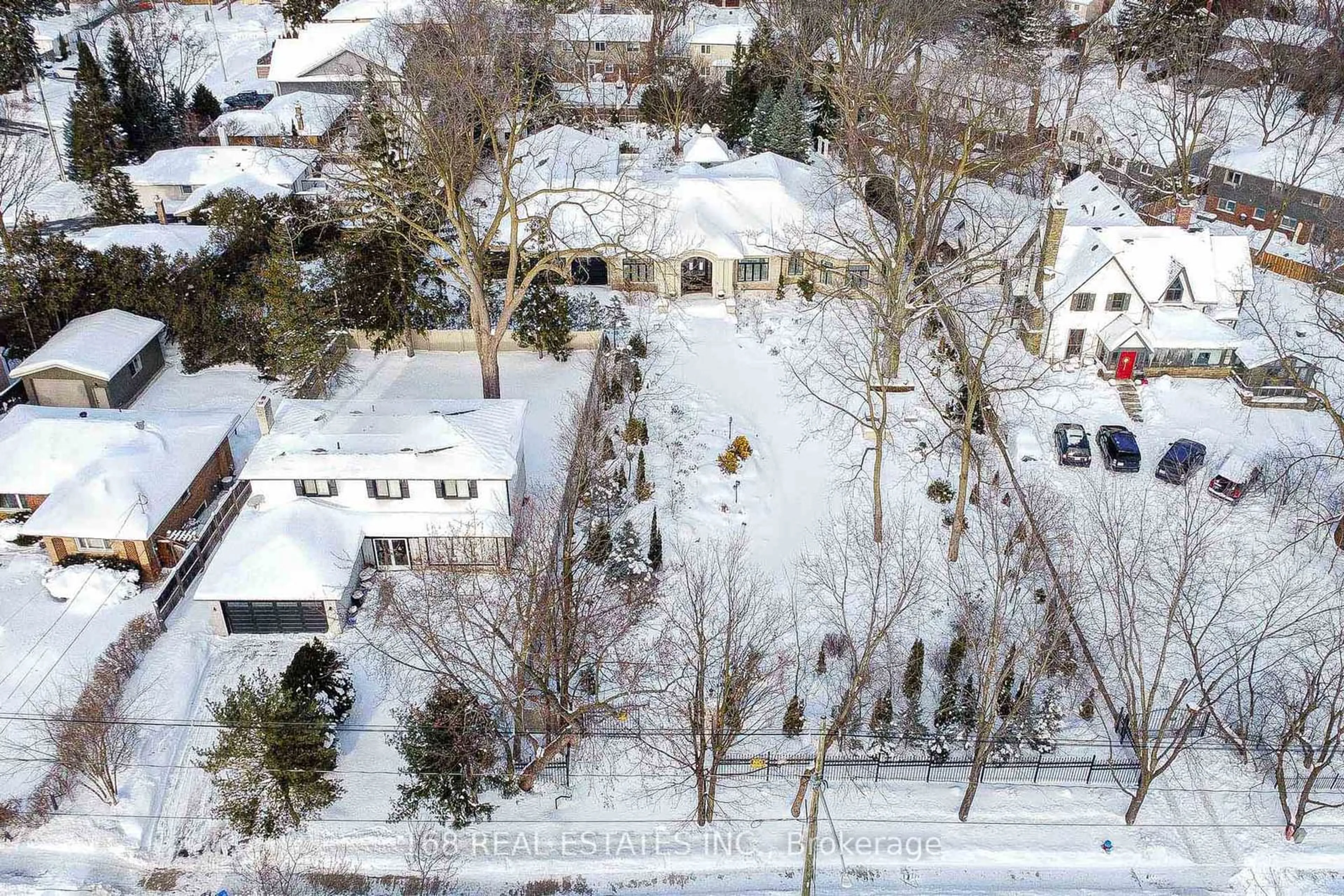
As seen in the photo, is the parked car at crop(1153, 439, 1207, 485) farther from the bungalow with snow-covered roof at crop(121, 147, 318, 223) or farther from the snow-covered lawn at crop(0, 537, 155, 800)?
the bungalow with snow-covered roof at crop(121, 147, 318, 223)

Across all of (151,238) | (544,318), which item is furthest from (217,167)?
(544,318)

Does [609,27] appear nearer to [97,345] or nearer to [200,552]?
[97,345]

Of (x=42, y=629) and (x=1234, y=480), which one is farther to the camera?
(x=1234, y=480)

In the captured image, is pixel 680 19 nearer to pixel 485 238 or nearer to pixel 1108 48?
pixel 1108 48

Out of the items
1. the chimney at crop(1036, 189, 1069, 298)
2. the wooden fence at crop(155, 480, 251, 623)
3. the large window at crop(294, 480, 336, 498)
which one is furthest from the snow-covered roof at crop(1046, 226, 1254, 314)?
the wooden fence at crop(155, 480, 251, 623)

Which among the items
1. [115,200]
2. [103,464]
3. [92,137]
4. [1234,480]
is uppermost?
[92,137]

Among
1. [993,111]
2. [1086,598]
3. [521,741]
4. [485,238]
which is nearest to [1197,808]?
[1086,598]
